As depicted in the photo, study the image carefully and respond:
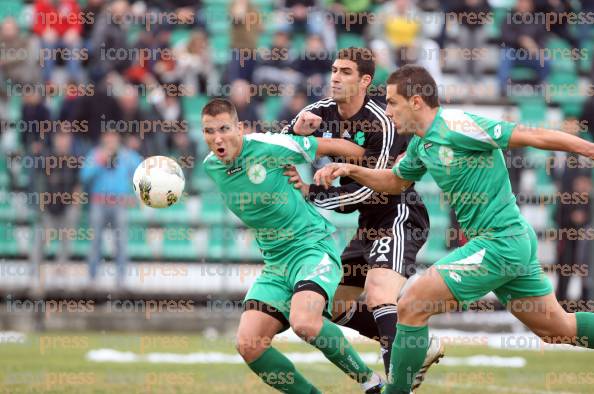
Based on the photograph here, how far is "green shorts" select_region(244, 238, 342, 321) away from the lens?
8.66m

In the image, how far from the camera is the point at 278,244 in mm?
8914

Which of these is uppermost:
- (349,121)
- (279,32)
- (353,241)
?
(279,32)

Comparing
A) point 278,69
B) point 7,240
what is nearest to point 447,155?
point 7,240

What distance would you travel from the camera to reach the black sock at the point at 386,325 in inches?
349

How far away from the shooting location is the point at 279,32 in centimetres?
1809

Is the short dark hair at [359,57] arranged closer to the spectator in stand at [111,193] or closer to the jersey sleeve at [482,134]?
the jersey sleeve at [482,134]

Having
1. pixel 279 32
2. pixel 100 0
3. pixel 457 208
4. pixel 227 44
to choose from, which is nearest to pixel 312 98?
pixel 279 32

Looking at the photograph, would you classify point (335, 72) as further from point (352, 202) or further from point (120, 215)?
point (120, 215)

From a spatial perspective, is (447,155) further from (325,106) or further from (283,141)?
(325,106)

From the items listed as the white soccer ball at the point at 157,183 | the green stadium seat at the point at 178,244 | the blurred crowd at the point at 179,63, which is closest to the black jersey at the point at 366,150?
the white soccer ball at the point at 157,183

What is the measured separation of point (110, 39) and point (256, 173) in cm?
995

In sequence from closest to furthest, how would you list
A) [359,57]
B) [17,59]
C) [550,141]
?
[550,141]
[359,57]
[17,59]

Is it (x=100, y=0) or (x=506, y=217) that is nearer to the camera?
(x=506, y=217)

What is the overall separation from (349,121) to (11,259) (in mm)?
7866
